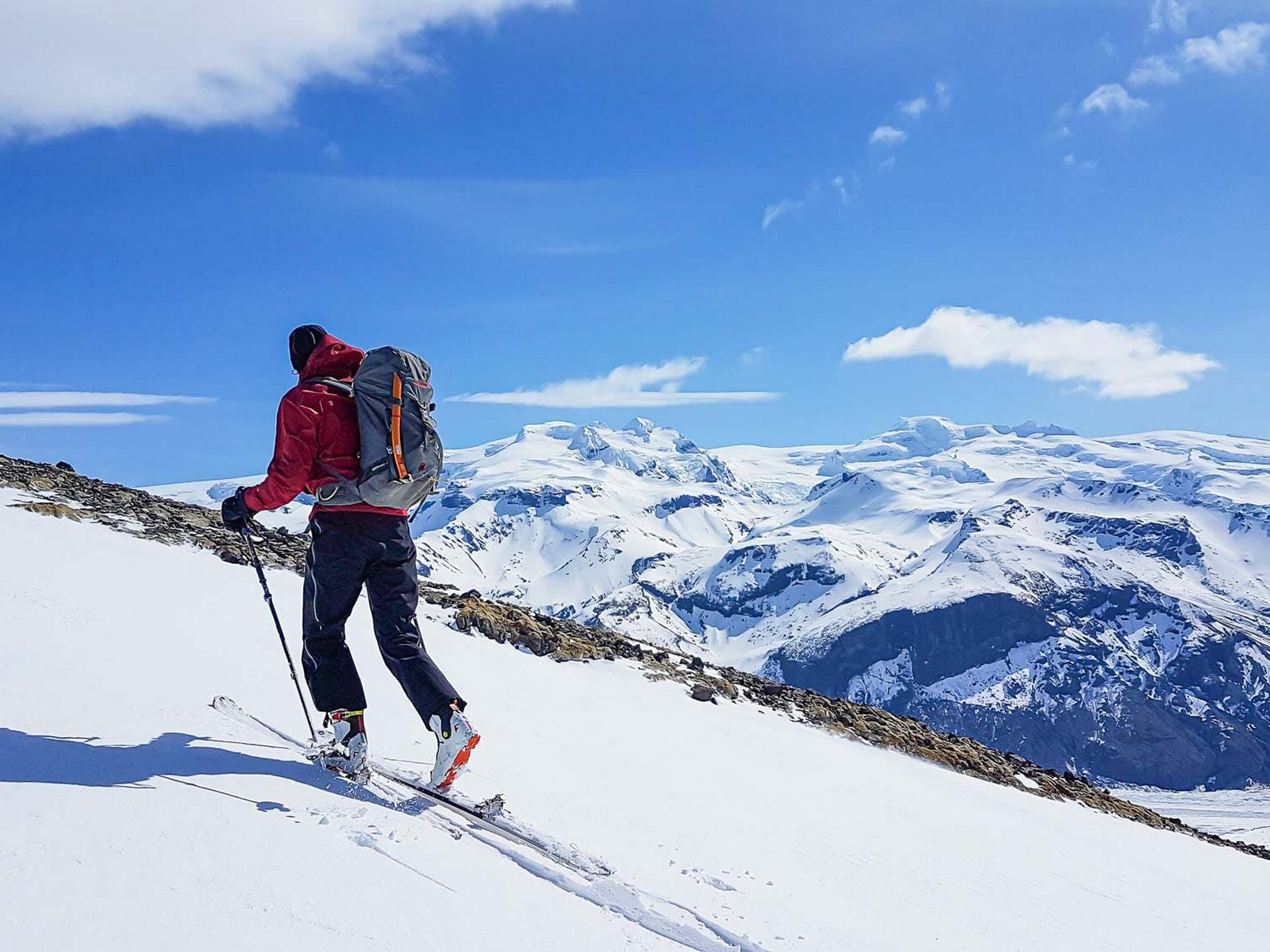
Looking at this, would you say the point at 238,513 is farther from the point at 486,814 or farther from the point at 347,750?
the point at 486,814

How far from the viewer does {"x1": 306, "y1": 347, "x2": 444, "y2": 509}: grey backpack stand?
549 centimetres

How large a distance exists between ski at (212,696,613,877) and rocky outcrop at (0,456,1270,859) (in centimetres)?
716

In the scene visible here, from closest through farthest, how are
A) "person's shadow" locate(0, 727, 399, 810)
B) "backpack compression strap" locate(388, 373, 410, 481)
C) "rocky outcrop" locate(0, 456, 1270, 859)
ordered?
"person's shadow" locate(0, 727, 399, 810)
"backpack compression strap" locate(388, 373, 410, 481)
"rocky outcrop" locate(0, 456, 1270, 859)

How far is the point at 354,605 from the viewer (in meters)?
5.67

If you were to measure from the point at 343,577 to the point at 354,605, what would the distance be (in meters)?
0.22

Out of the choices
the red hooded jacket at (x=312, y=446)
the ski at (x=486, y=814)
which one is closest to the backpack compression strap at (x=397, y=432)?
the red hooded jacket at (x=312, y=446)

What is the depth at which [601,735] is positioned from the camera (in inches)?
325

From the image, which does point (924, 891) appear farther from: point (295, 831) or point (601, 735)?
point (295, 831)

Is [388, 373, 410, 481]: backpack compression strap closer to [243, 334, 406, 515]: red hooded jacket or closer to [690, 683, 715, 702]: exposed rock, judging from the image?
[243, 334, 406, 515]: red hooded jacket

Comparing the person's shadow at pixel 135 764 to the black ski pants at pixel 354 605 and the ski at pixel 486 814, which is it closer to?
the ski at pixel 486 814

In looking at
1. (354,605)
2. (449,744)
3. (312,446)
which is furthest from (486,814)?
(312,446)

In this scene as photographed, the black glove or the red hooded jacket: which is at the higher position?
the red hooded jacket

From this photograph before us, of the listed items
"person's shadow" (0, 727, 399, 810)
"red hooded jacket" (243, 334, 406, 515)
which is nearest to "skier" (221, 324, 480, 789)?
"red hooded jacket" (243, 334, 406, 515)

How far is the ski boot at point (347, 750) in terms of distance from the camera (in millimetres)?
5348
